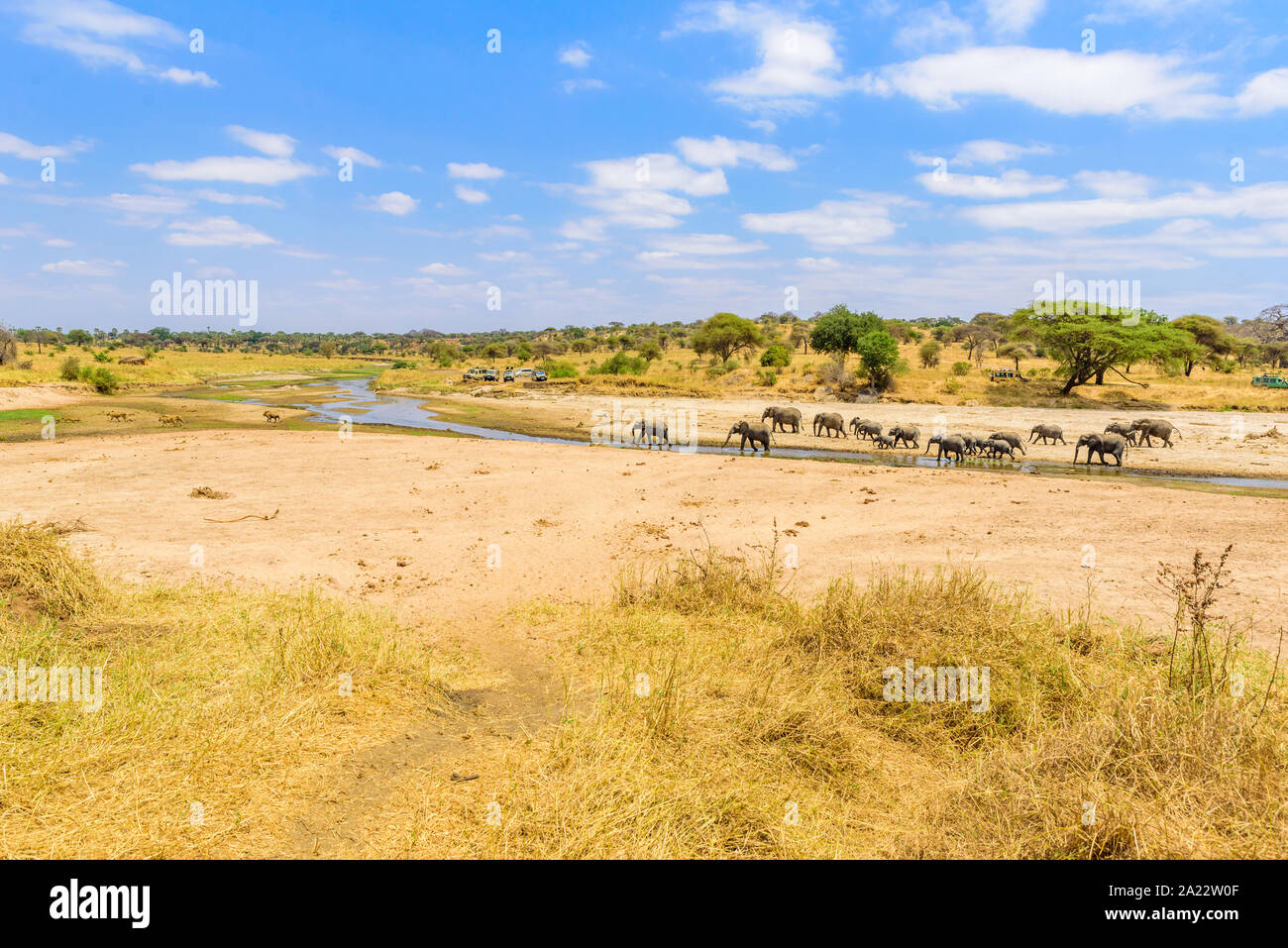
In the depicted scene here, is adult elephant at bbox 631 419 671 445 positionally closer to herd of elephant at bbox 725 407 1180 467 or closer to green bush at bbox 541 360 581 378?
herd of elephant at bbox 725 407 1180 467

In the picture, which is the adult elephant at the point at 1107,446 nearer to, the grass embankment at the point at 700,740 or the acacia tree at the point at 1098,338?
the grass embankment at the point at 700,740

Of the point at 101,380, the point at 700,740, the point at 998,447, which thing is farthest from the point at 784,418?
the point at 101,380

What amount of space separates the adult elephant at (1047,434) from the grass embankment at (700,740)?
22393 mm

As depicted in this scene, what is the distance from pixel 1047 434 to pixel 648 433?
1634cm

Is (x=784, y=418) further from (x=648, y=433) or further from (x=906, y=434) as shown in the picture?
(x=648, y=433)

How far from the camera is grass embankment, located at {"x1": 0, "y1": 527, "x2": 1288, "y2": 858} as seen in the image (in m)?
4.03

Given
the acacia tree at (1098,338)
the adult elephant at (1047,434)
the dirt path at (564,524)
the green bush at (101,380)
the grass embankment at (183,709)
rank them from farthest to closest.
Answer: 1. the green bush at (101,380)
2. the acacia tree at (1098,338)
3. the adult elephant at (1047,434)
4. the dirt path at (564,524)
5. the grass embankment at (183,709)

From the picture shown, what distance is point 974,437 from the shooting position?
25.6 meters

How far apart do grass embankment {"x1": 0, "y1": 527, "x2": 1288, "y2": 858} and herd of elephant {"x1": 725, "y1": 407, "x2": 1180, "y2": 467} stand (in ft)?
61.6

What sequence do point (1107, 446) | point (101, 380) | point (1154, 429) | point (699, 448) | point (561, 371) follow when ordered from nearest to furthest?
1. point (1107, 446)
2. point (1154, 429)
3. point (699, 448)
4. point (101, 380)
5. point (561, 371)

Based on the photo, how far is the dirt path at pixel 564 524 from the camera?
9.73 m

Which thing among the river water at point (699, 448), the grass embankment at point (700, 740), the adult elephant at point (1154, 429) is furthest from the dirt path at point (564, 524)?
the adult elephant at point (1154, 429)

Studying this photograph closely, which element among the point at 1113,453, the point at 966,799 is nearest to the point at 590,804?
the point at 966,799
